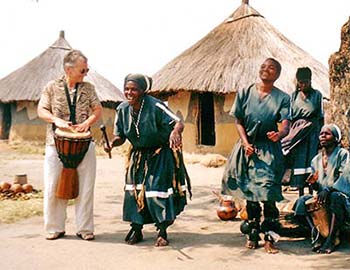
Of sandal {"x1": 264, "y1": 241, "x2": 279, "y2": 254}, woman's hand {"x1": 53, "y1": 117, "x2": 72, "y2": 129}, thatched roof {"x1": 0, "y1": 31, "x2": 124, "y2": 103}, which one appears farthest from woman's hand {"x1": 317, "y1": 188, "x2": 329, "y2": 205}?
thatched roof {"x1": 0, "y1": 31, "x2": 124, "y2": 103}

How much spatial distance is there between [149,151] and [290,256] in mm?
1601

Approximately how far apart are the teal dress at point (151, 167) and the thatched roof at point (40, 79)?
17179 mm

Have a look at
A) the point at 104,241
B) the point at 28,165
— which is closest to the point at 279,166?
the point at 104,241

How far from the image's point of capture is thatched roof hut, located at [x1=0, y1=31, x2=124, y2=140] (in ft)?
70.9

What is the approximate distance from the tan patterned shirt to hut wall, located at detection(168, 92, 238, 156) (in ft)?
30.5

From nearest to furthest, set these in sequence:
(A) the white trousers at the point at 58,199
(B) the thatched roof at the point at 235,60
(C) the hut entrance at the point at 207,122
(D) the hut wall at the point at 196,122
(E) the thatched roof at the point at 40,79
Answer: (A) the white trousers at the point at 58,199
(B) the thatched roof at the point at 235,60
(D) the hut wall at the point at 196,122
(C) the hut entrance at the point at 207,122
(E) the thatched roof at the point at 40,79

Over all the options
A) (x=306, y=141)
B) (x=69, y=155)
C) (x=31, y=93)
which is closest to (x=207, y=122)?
(x=31, y=93)

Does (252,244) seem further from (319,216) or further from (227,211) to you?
(227,211)

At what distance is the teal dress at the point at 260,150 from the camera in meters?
4.45

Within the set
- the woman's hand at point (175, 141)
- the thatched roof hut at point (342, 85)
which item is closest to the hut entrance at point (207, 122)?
the thatched roof hut at point (342, 85)

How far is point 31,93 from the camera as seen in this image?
846 inches

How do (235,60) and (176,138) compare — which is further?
(235,60)

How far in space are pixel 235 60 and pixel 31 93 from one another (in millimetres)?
10511

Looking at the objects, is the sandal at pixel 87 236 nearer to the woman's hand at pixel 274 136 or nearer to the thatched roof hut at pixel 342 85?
the woman's hand at pixel 274 136
